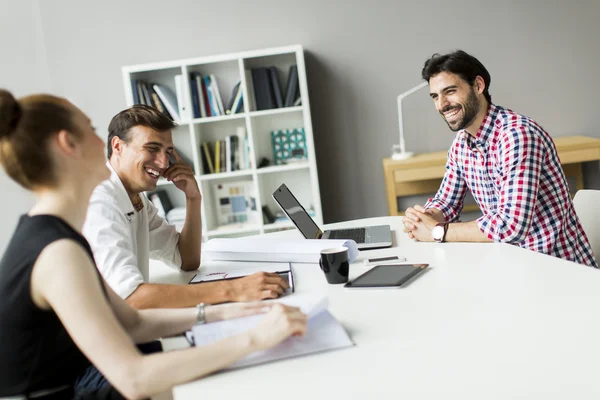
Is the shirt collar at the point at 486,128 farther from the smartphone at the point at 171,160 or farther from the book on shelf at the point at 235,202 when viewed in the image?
the book on shelf at the point at 235,202

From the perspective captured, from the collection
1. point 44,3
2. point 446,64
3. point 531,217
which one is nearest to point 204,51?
point 44,3

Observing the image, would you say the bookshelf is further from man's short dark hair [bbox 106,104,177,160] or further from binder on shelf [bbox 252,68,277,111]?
man's short dark hair [bbox 106,104,177,160]

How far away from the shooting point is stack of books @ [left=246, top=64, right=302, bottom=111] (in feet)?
13.2

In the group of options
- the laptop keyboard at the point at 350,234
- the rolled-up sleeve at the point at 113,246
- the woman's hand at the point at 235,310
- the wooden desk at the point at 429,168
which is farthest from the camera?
the wooden desk at the point at 429,168

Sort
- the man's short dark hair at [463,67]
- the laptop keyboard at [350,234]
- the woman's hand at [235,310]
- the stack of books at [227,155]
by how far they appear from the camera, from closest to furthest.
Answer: the woman's hand at [235,310] → the laptop keyboard at [350,234] → the man's short dark hair at [463,67] → the stack of books at [227,155]

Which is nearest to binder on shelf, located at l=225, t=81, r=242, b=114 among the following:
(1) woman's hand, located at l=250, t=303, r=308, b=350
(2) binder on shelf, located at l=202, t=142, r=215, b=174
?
(2) binder on shelf, located at l=202, t=142, r=215, b=174

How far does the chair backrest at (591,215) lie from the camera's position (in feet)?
7.20

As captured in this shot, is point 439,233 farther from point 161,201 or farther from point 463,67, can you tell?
point 161,201

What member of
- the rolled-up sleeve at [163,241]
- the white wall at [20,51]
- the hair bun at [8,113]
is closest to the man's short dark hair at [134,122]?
the rolled-up sleeve at [163,241]

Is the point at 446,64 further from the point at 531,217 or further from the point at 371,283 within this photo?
the point at 371,283

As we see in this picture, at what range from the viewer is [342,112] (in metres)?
4.31

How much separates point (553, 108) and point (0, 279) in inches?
152

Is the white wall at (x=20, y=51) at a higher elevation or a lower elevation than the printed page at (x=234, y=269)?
higher

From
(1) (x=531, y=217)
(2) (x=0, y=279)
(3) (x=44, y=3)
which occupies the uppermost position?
(3) (x=44, y=3)
